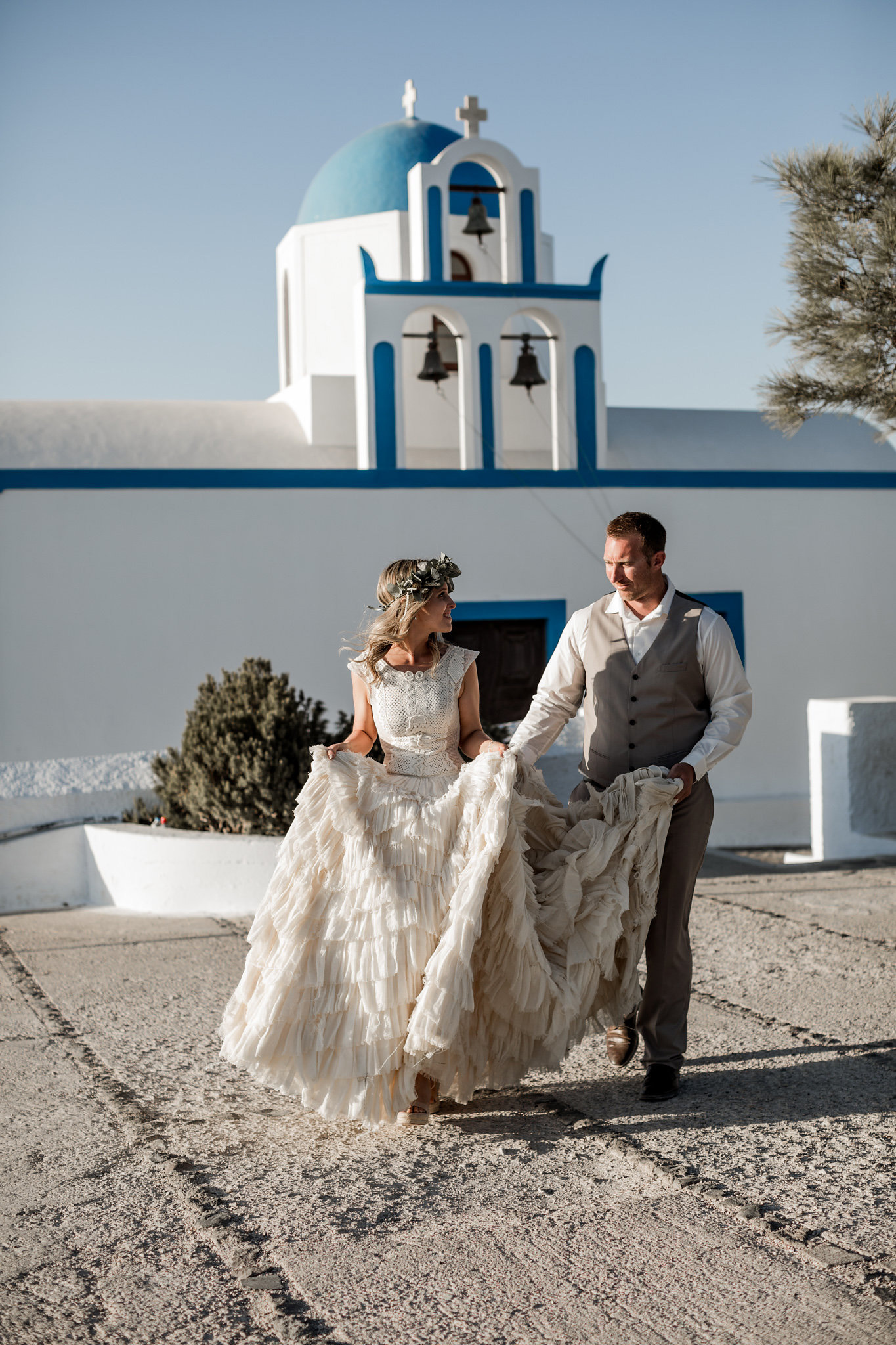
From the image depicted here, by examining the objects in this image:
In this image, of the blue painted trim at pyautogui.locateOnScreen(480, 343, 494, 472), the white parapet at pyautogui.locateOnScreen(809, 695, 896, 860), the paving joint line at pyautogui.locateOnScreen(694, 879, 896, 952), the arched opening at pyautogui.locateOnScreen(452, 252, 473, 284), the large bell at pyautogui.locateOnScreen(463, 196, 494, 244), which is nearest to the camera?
the paving joint line at pyautogui.locateOnScreen(694, 879, 896, 952)

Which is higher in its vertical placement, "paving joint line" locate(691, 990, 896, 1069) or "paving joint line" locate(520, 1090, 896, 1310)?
"paving joint line" locate(520, 1090, 896, 1310)

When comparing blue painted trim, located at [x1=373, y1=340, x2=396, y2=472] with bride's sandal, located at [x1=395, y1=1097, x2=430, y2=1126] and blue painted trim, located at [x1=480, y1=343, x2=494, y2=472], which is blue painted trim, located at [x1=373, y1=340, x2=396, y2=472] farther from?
bride's sandal, located at [x1=395, y1=1097, x2=430, y2=1126]

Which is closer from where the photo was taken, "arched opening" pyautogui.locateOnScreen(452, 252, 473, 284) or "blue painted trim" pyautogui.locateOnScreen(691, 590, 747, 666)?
"blue painted trim" pyautogui.locateOnScreen(691, 590, 747, 666)

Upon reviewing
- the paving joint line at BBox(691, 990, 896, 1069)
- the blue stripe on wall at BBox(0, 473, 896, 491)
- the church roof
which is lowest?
the paving joint line at BBox(691, 990, 896, 1069)

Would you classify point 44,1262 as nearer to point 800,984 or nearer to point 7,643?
point 800,984

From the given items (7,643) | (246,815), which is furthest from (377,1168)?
(7,643)

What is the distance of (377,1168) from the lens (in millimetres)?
3533

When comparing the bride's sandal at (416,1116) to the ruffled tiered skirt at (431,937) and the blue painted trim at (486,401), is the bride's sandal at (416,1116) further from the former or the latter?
Answer: the blue painted trim at (486,401)

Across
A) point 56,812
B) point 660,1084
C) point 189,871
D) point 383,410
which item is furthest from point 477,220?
point 660,1084

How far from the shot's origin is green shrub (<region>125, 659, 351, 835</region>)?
771cm

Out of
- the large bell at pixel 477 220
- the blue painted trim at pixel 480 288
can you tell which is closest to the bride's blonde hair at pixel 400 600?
the blue painted trim at pixel 480 288

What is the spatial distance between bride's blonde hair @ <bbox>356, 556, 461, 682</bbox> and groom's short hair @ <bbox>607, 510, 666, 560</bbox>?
1.85ft

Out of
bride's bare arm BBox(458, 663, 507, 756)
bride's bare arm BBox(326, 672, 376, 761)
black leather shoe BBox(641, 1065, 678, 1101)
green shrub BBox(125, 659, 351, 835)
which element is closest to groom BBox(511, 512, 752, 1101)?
black leather shoe BBox(641, 1065, 678, 1101)

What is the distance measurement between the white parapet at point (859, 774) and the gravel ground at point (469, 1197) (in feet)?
11.9
